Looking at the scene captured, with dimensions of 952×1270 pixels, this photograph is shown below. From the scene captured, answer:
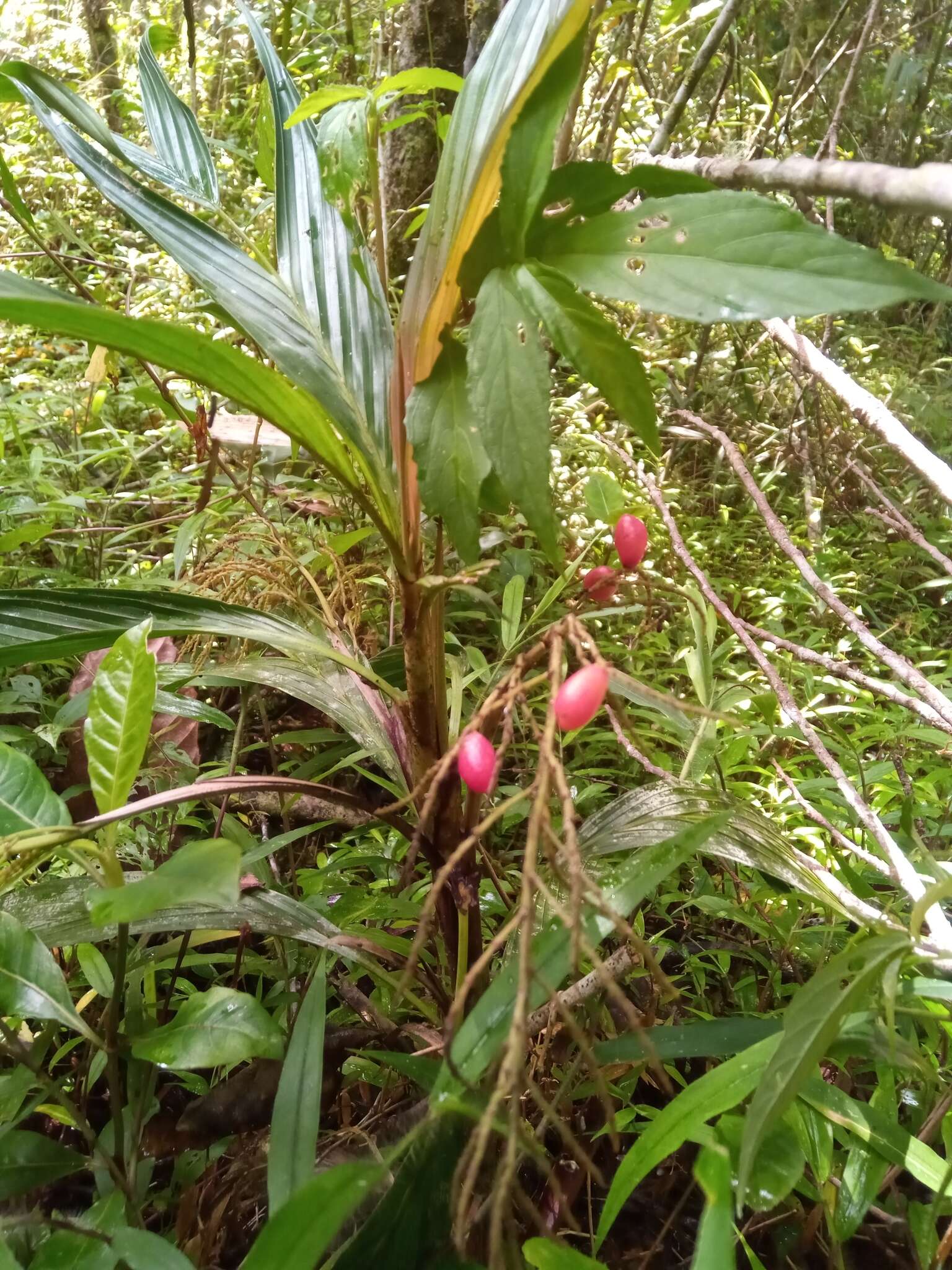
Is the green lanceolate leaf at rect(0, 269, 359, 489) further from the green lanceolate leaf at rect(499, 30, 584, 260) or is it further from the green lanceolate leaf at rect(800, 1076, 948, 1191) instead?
the green lanceolate leaf at rect(800, 1076, 948, 1191)

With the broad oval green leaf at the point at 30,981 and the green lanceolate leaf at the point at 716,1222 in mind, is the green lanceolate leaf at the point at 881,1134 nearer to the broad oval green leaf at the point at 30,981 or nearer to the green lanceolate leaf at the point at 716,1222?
the green lanceolate leaf at the point at 716,1222

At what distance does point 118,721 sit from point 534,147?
33 centimetres

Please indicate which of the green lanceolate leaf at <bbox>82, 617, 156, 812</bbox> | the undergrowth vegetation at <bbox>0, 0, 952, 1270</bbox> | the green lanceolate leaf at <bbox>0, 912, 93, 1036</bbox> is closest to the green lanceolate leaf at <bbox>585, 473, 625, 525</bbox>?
the undergrowth vegetation at <bbox>0, 0, 952, 1270</bbox>

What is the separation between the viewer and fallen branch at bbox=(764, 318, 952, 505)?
699 mm

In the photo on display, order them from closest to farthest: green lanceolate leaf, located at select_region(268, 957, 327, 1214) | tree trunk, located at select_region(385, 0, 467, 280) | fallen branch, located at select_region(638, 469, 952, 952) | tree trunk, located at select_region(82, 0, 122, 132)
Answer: green lanceolate leaf, located at select_region(268, 957, 327, 1214) → fallen branch, located at select_region(638, 469, 952, 952) → tree trunk, located at select_region(385, 0, 467, 280) → tree trunk, located at select_region(82, 0, 122, 132)

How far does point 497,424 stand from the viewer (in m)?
0.33

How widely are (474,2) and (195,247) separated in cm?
134

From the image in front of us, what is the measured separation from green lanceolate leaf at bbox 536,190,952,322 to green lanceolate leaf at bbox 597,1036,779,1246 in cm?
33

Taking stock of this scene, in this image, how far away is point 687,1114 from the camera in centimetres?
37

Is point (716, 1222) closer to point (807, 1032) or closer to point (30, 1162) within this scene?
point (807, 1032)

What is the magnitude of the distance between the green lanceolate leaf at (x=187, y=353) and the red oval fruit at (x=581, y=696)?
10.0 inches

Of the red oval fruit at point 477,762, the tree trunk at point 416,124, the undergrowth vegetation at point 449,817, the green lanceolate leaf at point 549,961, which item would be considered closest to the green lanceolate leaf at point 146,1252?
the undergrowth vegetation at point 449,817

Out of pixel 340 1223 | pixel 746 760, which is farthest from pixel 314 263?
pixel 746 760

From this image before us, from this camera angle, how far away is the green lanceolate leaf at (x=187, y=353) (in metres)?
0.33
